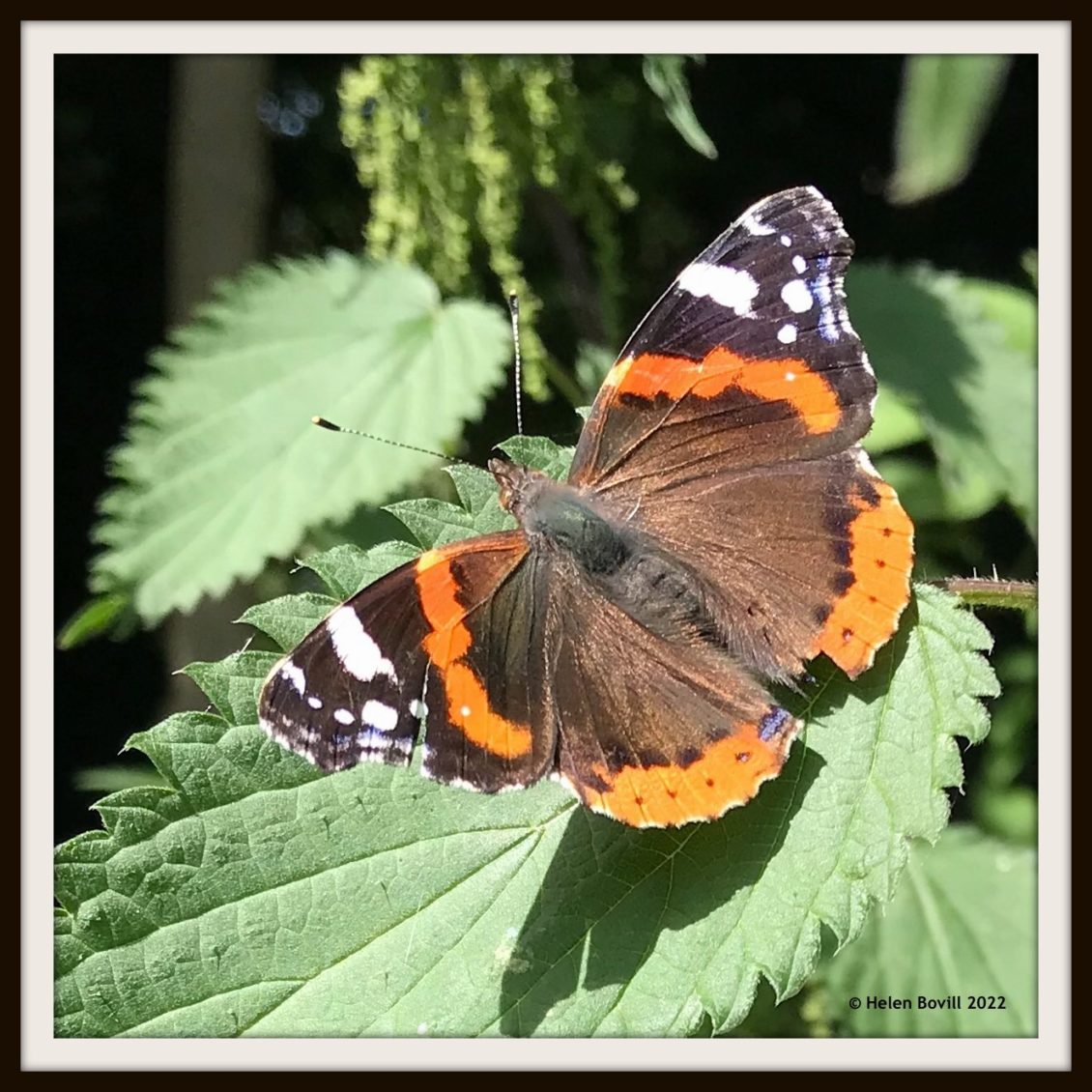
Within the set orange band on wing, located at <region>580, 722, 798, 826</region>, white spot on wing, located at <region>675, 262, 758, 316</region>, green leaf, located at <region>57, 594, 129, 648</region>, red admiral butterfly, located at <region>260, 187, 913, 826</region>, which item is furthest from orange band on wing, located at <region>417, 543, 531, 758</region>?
green leaf, located at <region>57, 594, 129, 648</region>

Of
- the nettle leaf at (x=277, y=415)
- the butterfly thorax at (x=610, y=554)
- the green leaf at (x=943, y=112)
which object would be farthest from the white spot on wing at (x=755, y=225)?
the green leaf at (x=943, y=112)

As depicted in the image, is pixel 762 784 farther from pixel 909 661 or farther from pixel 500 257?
pixel 500 257

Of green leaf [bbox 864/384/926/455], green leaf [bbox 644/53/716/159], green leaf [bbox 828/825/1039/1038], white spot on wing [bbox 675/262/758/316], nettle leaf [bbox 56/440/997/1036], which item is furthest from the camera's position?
green leaf [bbox 864/384/926/455]

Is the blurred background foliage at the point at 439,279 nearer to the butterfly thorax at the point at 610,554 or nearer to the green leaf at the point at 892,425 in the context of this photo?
the green leaf at the point at 892,425

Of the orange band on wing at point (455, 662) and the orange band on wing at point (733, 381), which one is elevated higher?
the orange band on wing at point (733, 381)

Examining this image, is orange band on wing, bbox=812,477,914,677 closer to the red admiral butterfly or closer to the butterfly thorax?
the red admiral butterfly
